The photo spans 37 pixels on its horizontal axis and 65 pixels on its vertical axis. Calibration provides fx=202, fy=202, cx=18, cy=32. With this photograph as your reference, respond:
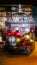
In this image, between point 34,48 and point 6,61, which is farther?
point 34,48

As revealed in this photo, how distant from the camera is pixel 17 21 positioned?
3.55 ft

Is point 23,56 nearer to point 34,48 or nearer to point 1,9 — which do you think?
point 34,48

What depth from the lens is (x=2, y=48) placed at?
3.75 ft

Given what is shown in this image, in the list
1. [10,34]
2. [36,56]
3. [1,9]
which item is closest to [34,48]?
[36,56]

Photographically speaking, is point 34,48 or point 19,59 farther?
point 34,48

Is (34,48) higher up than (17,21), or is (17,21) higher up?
(17,21)

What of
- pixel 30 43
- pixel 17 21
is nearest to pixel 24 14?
pixel 17 21

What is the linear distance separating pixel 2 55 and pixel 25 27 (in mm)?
200

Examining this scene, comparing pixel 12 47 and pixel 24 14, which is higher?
pixel 24 14

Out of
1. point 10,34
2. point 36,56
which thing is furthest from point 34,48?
point 10,34

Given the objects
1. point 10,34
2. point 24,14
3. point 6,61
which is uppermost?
point 24,14

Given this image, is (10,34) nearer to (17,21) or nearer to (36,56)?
(17,21)

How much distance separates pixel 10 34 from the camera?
3.47ft

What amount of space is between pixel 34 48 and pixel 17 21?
19cm
